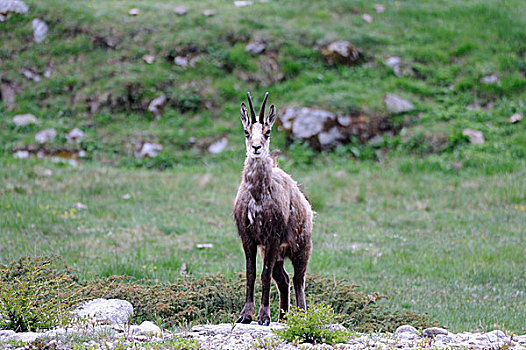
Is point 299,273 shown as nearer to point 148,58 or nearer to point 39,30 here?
point 148,58

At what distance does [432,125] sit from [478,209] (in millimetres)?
4817

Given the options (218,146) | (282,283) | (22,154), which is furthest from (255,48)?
(282,283)

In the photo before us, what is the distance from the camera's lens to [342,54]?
20.4 metres

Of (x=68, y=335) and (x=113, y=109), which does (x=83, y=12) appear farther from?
(x=68, y=335)

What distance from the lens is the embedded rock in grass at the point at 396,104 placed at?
718 inches

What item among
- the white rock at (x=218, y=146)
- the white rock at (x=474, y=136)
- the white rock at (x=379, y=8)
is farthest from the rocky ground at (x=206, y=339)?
the white rock at (x=379, y=8)

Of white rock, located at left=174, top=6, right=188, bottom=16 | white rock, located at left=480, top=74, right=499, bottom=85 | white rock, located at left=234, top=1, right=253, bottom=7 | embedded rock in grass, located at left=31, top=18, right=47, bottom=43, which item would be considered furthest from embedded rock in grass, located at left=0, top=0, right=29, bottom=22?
white rock, located at left=480, top=74, right=499, bottom=85

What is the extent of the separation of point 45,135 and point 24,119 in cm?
138

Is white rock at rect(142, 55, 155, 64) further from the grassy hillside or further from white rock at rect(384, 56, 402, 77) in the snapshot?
white rock at rect(384, 56, 402, 77)

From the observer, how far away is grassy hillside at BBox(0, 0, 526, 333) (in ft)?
33.2

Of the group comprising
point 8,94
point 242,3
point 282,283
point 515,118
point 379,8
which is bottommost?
point 282,283

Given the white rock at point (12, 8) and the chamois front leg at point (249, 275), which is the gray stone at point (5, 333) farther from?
the white rock at point (12, 8)

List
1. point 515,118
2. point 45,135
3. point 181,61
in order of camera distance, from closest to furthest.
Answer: point 515,118, point 45,135, point 181,61

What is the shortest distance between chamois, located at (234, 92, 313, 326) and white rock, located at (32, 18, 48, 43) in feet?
60.6
